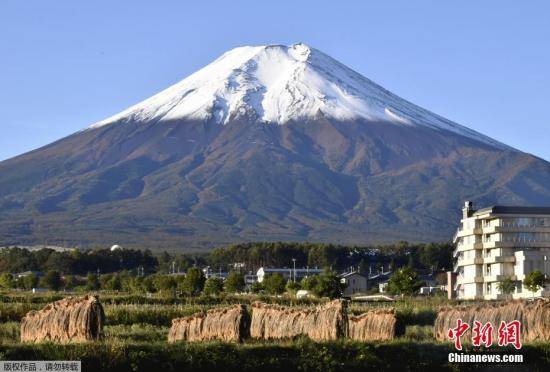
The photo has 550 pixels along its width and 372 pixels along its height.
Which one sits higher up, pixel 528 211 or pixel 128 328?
pixel 528 211

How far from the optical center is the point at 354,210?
19612cm

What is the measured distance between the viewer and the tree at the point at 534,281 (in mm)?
51906

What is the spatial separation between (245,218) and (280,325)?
159 meters

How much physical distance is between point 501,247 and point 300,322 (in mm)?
35455

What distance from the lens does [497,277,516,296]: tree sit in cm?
5550

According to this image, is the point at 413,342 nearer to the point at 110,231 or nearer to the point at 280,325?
the point at 280,325

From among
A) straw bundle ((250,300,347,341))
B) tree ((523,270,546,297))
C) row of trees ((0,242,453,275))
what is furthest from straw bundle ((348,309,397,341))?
row of trees ((0,242,453,275))

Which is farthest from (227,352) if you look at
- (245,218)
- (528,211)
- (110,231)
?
(245,218)

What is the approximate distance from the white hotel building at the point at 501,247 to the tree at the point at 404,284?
2.35 m

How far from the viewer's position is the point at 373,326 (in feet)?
81.9

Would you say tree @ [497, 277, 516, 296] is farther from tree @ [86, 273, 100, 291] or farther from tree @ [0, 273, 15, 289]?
tree @ [0, 273, 15, 289]

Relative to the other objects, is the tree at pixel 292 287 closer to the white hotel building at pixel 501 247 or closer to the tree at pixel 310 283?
the tree at pixel 310 283

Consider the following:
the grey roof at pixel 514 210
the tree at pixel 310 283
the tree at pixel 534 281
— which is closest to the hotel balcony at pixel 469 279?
the grey roof at pixel 514 210

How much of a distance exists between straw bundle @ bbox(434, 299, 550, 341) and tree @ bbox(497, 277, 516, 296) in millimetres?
29658
